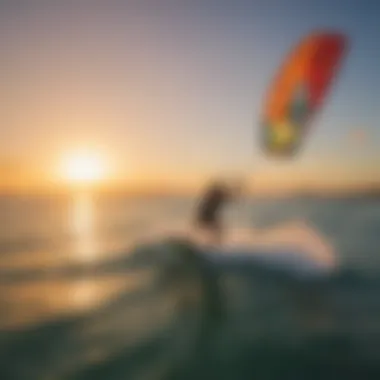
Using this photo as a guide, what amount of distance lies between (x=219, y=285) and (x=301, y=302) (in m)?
0.17

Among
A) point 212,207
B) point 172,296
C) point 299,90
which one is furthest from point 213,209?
point 299,90

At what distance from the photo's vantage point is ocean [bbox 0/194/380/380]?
1235mm

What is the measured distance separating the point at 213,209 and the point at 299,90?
1.02 ft

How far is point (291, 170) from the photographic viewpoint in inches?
51.9

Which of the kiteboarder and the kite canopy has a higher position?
the kite canopy

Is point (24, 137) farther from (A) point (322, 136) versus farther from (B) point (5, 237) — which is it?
(A) point (322, 136)

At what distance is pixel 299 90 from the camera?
1302 millimetres

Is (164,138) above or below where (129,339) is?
above

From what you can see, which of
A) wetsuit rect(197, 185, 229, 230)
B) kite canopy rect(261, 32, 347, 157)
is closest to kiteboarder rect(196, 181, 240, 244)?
wetsuit rect(197, 185, 229, 230)

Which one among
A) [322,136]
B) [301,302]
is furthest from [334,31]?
[301,302]

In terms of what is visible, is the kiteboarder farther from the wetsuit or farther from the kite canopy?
the kite canopy

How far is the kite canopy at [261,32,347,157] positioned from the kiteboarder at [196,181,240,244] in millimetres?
130

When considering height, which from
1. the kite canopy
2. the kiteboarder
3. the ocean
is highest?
the kite canopy

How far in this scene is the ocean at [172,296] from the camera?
124cm
